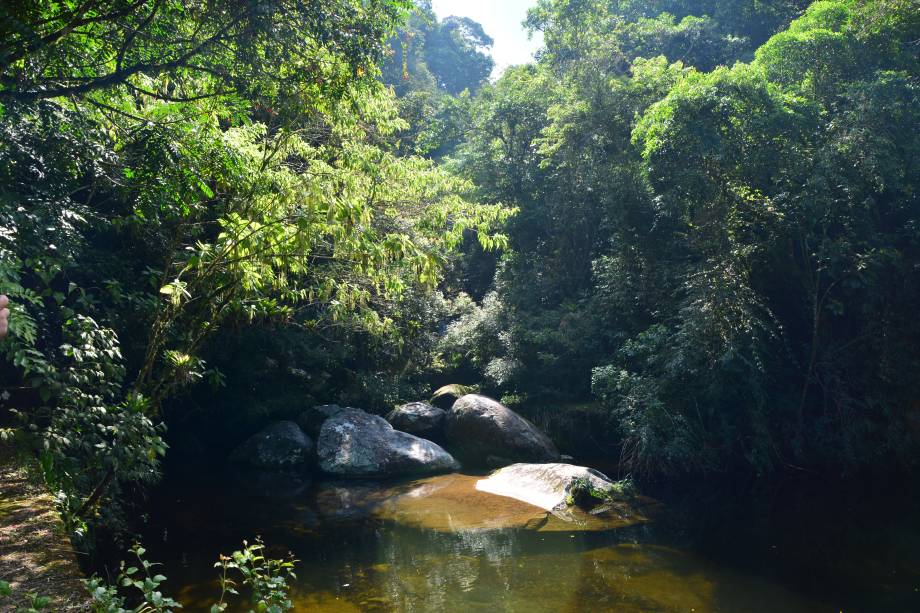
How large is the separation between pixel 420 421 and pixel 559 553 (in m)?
6.26

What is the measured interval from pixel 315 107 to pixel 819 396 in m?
10.4

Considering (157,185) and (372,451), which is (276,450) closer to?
(372,451)

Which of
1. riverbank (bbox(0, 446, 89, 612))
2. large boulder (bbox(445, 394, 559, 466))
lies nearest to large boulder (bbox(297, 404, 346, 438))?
large boulder (bbox(445, 394, 559, 466))

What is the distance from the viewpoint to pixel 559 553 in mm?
7598

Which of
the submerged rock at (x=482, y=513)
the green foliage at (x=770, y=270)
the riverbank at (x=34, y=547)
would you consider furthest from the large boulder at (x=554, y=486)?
the riverbank at (x=34, y=547)

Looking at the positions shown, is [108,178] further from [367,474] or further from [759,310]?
[759,310]

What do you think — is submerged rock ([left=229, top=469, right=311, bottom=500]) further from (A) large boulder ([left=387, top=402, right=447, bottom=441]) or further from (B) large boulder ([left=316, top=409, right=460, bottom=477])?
(A) large boulder ([left=387, top=402, right=447, bottom=441])

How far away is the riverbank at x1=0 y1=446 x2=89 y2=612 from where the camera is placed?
12.3 ft

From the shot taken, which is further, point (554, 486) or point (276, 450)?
point (276, 450)

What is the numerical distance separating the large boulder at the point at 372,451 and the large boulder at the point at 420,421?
873 mm

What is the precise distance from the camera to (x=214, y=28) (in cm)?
627

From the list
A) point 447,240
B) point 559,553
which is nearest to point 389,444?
point 559,553

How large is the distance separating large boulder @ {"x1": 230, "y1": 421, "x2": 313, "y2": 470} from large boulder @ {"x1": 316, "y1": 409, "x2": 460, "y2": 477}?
19.4 inches

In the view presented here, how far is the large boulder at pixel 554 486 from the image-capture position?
31.3 feet
